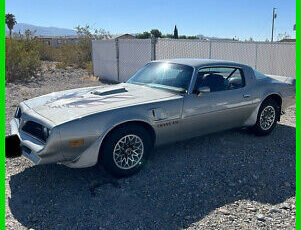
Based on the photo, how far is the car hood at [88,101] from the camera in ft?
11.6

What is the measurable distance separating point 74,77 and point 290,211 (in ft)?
44.8

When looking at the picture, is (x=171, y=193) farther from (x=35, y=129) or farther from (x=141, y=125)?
(x=35, y=129)

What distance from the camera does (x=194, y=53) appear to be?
9766 millimetres

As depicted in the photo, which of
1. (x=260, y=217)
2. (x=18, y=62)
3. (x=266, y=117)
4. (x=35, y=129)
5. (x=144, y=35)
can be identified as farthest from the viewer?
(x=144, y=35)

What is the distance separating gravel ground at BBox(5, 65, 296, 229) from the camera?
2.95 metres

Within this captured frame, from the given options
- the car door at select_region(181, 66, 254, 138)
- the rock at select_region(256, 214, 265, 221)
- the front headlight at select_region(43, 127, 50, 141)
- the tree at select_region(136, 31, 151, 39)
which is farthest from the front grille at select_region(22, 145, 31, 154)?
the tree at select_region(136, 31, 151, 39)

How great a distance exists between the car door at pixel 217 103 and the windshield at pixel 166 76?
185 millimetres

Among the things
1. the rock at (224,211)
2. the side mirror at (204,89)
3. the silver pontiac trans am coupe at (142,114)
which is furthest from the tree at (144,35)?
the rock at (224,211)

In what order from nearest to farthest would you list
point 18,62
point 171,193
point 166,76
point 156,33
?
1. point 171,193
2. point 166,76
3. point 18,62
4. point 156,33

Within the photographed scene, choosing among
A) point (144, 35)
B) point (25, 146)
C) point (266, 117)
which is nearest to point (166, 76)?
point (266, 117)

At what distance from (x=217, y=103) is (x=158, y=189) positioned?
176 cm

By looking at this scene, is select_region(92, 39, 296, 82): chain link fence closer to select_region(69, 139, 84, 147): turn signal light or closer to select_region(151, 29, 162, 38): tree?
select_region(69, 139, 84, 147): turn signal light

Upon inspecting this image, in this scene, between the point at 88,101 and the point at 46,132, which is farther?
the point at 88,101

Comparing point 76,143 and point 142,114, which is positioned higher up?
point 142,114
